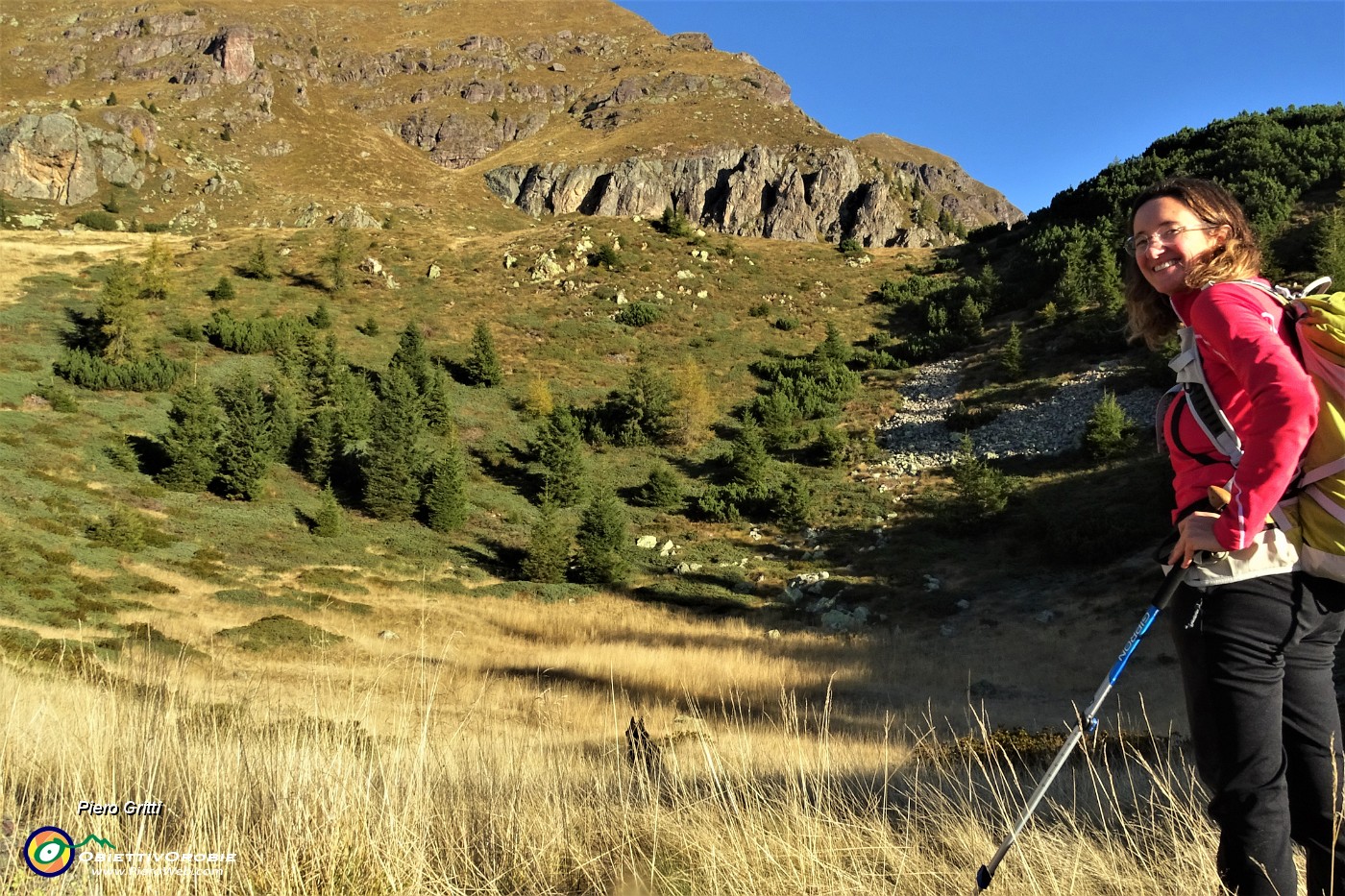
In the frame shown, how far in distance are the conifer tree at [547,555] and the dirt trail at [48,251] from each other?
93.2ft

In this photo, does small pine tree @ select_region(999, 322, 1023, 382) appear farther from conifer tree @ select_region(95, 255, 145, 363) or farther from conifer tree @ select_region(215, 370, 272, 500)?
conifer tree @ select_region(95, 255, 145, 363)

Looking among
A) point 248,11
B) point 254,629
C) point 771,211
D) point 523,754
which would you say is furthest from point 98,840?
point 248,11

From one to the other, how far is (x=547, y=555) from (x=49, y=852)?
1807 centimetres

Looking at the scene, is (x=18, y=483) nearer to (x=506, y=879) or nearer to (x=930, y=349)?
(x=506, y=879)

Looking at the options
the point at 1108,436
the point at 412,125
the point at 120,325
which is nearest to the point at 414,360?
the point at 120,325

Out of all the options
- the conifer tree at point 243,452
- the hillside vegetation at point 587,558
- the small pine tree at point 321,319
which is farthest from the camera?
the small pine tree at point 321,319

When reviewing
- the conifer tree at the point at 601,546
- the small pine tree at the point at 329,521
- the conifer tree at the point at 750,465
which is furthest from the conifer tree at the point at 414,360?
the conifer tree at the point at 750,465

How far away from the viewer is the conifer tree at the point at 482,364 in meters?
32.7

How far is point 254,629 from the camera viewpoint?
1256cm

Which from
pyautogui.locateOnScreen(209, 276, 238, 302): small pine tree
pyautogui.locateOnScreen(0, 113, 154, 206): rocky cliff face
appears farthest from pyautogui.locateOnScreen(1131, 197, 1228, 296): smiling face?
pyautogui.locateOnScreen(0, 113, 154, 206): rocky cliff face

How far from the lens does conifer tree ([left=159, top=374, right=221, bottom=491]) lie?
21031 mm

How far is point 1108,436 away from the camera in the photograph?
74.4ft

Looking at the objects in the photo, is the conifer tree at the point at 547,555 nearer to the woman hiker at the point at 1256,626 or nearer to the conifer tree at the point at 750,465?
the conifer tree at the point at 750,465

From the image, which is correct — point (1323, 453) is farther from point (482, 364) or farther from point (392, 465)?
point (482, 364)
